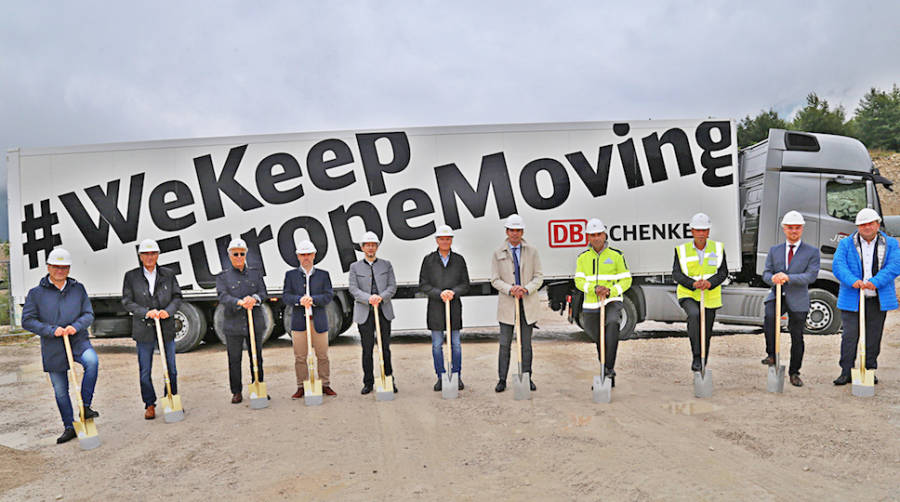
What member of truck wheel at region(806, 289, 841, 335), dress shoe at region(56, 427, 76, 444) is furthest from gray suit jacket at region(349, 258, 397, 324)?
truck wheel at region(806, 289, 841, 335)

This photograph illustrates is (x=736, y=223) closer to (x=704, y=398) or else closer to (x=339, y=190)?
(x=704, y=398)

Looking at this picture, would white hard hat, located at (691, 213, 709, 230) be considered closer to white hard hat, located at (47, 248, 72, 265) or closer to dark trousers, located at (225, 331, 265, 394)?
dark trousers, located at (225, 331, 265, 394)

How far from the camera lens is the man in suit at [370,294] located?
20.9 ft

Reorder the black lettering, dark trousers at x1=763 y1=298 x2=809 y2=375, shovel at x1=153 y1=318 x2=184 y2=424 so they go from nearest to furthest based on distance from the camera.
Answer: shovel at x1=153 y1=318 x2=184 y2=424 < dark trousers at x1=763 y1=298 x2=809 y2=375 < the black lettering

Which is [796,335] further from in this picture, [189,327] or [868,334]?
[189,327]

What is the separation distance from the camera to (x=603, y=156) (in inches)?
372

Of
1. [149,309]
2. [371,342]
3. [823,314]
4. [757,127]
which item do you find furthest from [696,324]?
[757,127]

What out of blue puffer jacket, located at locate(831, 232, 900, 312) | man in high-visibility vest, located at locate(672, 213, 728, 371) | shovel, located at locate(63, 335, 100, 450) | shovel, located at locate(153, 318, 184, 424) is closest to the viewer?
shovel, located at locate(63, 335, 100, 450)

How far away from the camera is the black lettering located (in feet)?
30.9

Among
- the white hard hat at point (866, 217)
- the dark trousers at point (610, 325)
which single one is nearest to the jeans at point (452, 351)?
the dark trousers at point (610, 325)

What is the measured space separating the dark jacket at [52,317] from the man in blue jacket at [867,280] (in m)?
7.10

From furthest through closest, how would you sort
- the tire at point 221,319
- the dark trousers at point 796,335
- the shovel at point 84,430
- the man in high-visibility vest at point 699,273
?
the tire at point 221,319 → the dark trousers at point 796,335 → the man in high-visibility vest at point 699,273 → the shovel at point 84,430

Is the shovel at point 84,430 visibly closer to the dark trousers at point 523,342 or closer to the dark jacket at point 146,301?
the dark jacket at point 146,301

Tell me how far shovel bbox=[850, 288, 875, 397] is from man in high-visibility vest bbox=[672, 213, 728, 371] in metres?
1.29
